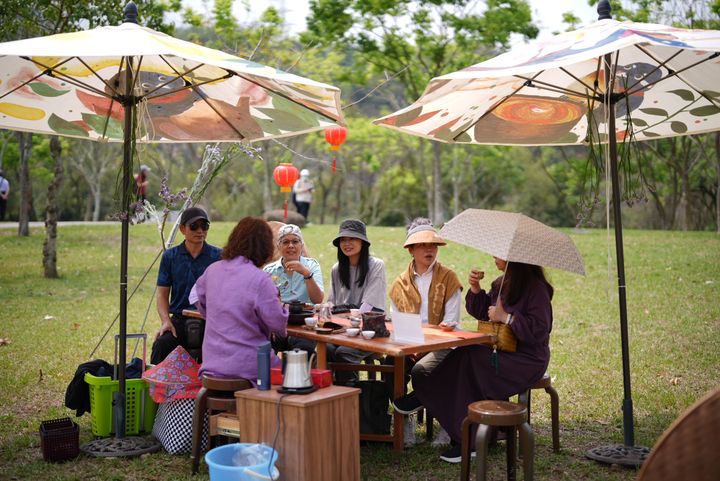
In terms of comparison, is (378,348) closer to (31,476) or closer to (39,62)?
(31,476)

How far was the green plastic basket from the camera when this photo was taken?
18.8 feet

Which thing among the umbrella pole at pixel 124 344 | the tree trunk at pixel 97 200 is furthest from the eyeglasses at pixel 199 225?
the tree trunk at pixel 97 200

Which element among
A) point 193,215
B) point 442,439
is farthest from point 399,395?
point 193,215

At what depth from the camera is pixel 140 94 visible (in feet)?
19.6

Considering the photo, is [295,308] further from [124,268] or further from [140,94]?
[140,94]

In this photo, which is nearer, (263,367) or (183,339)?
(263,367)

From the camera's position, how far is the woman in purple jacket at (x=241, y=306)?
482cm

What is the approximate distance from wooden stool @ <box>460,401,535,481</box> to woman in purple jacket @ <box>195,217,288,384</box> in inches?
49.1

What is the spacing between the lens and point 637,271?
1321cm

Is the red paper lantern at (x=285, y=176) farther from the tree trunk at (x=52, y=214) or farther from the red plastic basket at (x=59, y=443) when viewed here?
the red plastic basket at (x=59, y=443)

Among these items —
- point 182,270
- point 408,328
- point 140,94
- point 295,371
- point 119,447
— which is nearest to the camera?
point 295,371

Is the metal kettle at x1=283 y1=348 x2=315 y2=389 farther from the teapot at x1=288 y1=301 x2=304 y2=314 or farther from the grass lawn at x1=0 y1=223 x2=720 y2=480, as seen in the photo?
the teapot at x1=288 y1=301 x2=304 y2=314

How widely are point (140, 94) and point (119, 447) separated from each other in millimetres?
2512

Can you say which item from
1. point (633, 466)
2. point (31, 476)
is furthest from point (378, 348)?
point (31, 476)
